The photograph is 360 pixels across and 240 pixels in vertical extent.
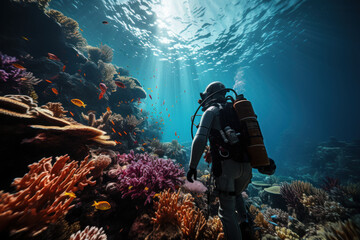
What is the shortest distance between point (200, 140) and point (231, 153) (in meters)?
0.59

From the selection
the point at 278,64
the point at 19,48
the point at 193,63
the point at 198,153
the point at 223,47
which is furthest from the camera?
the point at 278,64

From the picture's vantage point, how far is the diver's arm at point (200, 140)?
2146 millimetres

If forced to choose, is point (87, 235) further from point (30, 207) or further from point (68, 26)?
point (68, 26)

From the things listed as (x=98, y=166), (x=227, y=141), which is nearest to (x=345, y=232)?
(x=227, y=141)

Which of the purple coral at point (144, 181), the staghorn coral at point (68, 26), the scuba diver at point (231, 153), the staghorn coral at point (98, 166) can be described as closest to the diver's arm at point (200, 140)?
the scuba diver at point (231, 153)

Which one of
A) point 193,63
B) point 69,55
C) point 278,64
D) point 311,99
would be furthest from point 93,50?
point 311,99

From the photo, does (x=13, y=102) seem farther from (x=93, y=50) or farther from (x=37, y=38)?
(x=93, y=50)

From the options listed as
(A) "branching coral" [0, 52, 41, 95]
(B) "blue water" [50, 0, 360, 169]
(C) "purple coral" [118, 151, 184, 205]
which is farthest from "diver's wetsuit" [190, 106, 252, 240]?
(B) "blue water" [50, 0, 360, 169]

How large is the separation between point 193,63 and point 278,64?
20525 mm

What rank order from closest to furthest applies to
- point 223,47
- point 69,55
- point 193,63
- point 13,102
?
point 13,102
point 69,55
point 223,47
point 193,63

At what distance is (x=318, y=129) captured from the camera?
53594mm

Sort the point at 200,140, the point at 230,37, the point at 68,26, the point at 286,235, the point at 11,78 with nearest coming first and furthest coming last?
the point at 200,140 → the point at 286,235 → the point at 11,78 → the point at 68,26 → the point at 230,37

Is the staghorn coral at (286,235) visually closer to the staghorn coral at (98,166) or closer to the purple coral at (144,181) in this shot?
the purple coral at (144,181)

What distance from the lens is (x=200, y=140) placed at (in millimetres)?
2164
